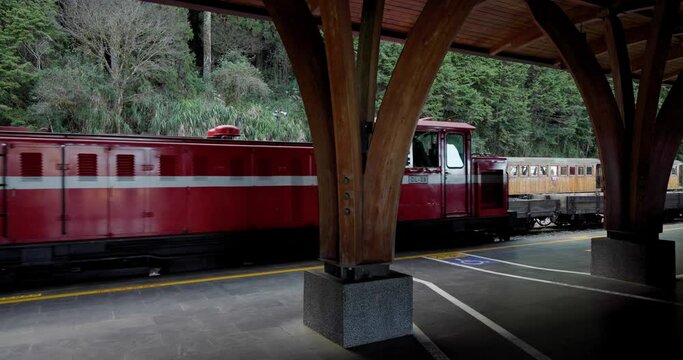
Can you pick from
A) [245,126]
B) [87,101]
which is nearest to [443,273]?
[245,126]

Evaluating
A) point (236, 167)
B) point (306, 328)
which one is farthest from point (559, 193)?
point (306, 328)

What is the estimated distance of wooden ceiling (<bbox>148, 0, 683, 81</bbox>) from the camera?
8031mm

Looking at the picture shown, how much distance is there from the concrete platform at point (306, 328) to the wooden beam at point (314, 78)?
1.43 metres

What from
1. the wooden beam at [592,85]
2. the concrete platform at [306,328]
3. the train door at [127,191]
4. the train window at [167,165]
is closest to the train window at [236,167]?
the train window at [167,165]

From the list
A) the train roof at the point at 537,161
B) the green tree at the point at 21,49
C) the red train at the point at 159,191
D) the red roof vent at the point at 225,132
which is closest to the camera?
the red train at the point at 159,191

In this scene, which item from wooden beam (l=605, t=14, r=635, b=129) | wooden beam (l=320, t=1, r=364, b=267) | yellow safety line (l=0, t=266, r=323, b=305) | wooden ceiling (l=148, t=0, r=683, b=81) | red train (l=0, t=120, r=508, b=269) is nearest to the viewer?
wooden beam (l=320, t=1, r=364, b=267)

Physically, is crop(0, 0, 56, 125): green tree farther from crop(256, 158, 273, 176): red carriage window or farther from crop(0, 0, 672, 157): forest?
crop(256, 158, 273, 176): red carriage window

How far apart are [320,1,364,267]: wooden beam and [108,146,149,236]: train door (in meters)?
5.20

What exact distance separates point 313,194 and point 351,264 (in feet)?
17.7

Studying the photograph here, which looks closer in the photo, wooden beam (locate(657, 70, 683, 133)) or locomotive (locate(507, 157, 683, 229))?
wooden beam (locate(657, 70, 683, 133))

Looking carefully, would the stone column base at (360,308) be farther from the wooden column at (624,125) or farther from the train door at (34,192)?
the train door at (34,192)

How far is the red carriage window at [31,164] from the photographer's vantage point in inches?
307

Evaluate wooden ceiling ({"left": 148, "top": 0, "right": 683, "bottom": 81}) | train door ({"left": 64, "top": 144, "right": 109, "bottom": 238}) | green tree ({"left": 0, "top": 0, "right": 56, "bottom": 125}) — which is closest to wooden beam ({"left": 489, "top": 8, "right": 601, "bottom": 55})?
wooden ceiling ({"left": 148, "top": 0, "right": 683, "bottom": 81})

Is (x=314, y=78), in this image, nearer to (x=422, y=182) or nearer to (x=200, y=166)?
(x=200, y=166)
